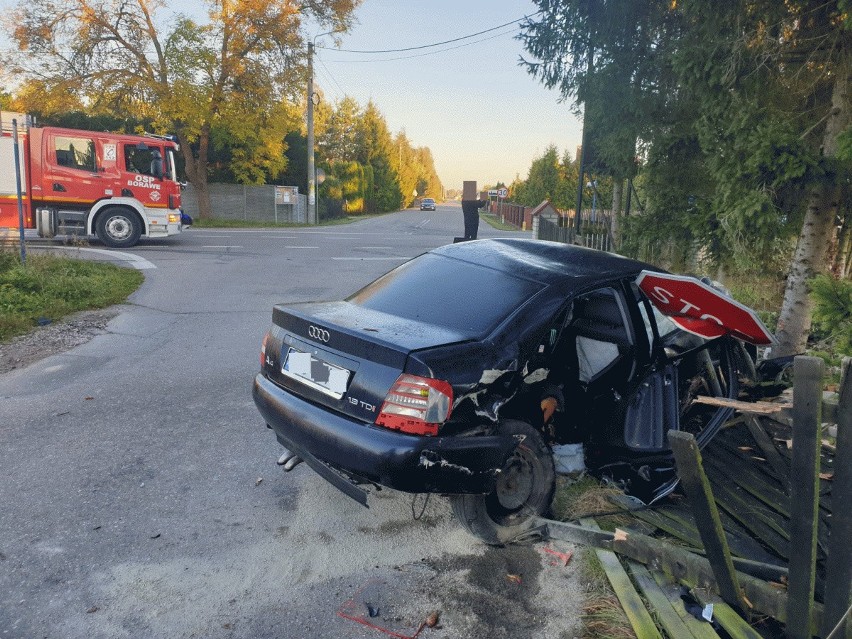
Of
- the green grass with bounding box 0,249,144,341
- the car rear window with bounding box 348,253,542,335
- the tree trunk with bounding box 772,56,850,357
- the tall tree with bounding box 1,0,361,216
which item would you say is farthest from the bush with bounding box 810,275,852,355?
the tall tree with bounding box 1,0,361,216

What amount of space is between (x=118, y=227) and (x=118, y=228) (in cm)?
2

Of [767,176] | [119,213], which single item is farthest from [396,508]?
[119,213]

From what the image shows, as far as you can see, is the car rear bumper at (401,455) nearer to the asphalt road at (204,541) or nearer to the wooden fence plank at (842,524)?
the asphalt road at (204,541)

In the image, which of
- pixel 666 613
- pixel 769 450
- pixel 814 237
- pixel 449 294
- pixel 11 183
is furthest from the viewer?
pixel 11 183

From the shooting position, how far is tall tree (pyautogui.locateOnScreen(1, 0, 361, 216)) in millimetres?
22672

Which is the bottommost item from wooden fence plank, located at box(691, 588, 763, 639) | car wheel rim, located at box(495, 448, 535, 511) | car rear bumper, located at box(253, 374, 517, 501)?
wooden fence plank, located at box(691, 588, 763, 639)

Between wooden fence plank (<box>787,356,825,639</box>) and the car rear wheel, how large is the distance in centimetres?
129

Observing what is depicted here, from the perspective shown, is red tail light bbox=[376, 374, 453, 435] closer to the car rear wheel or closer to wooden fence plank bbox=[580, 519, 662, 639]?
the car rear wheel

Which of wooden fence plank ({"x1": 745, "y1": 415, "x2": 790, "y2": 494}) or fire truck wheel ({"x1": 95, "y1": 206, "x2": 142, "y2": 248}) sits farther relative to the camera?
fire truck wheel ({"x1": 95, "y1": 206, "x2": 142, "y2": 248})

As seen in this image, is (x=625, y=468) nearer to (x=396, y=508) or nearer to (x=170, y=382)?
(x=396, y=508)

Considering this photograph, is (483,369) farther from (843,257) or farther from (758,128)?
(843,257)

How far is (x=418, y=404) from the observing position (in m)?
2.96

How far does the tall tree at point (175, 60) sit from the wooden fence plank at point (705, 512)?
2415 cm

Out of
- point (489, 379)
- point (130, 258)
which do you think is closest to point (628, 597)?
point (489, 379)
